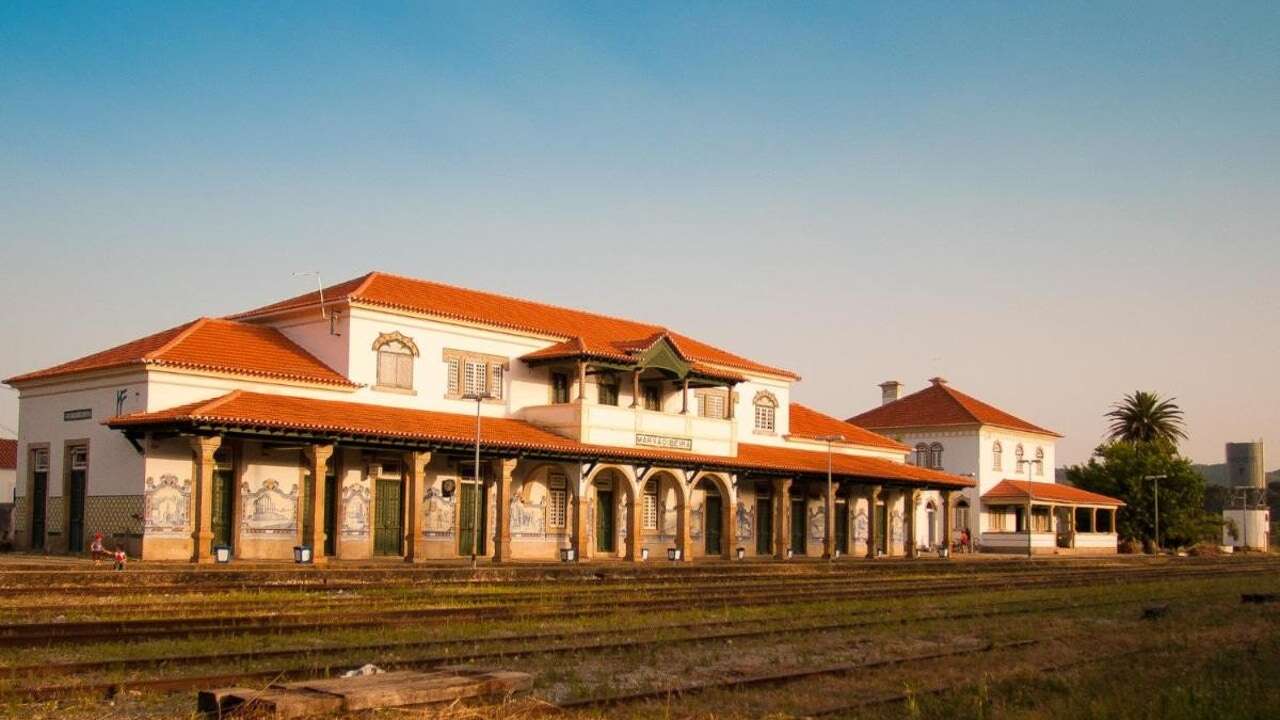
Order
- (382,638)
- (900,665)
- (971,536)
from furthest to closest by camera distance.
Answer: (971,536)
(382,638)
(900,665)

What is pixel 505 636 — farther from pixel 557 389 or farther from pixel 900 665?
pixel 557 389

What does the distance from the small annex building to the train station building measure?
17881 mm

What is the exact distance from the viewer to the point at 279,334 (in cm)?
3841

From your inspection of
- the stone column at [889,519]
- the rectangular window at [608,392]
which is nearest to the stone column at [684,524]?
the rectangular window at [608,392]

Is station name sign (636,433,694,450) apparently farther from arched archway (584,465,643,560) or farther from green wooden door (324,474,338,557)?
green wooden door (324,474,338,557)

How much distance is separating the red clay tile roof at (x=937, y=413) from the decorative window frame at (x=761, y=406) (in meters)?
18.7

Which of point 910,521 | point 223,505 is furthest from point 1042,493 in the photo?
point 223,505

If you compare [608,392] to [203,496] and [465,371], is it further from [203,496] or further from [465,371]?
[203,496]

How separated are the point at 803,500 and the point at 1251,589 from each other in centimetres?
2048

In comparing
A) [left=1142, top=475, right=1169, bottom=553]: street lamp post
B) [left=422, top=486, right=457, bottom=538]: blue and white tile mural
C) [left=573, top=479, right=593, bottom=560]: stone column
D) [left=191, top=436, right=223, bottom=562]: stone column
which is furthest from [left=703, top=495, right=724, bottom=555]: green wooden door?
[left=1142, top=475, right=1169, bottom=553]: street lamp post

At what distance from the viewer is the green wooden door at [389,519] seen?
36.2 metres

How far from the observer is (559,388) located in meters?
42.0

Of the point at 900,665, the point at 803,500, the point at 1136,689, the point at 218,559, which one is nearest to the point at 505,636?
the point at 900,665

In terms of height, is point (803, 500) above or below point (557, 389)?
below
